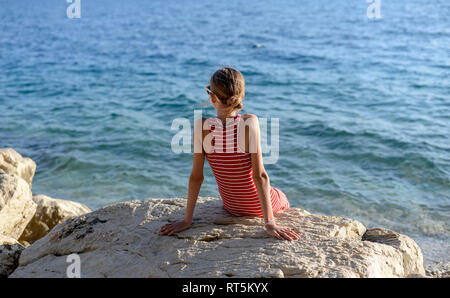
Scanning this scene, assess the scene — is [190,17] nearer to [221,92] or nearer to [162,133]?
[162,133]

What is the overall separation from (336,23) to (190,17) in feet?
26.9

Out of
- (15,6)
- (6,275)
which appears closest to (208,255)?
(6,275)

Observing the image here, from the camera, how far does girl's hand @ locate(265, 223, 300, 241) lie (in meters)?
3.12

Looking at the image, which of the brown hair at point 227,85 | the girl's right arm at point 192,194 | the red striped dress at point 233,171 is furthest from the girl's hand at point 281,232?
the brown hair at point 227,85

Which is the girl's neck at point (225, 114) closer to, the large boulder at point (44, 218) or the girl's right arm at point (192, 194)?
the girl's right arm at point (192, 194)

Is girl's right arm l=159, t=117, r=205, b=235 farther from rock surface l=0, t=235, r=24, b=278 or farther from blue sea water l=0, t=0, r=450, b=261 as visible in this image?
blue sea water l=0, t=0, r=450, b=261

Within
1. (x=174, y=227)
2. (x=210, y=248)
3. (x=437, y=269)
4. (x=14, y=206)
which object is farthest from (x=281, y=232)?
(x=14, y=206)

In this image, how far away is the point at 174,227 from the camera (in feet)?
10.8

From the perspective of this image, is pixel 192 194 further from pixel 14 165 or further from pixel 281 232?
pixel 14 165

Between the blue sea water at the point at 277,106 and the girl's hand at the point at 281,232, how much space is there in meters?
2.43

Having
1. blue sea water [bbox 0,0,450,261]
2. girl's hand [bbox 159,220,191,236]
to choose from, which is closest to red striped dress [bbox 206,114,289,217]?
girl's hand [bbox 159,220,191,236]

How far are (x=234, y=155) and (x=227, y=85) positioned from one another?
506mm

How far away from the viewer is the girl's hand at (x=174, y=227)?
326 centimetres

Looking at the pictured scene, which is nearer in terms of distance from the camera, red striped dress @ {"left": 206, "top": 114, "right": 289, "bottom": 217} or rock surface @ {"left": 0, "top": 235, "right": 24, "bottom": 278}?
red striped dress @ {"left": 206, "top": 114, "right": 289, "bottom": 217}
